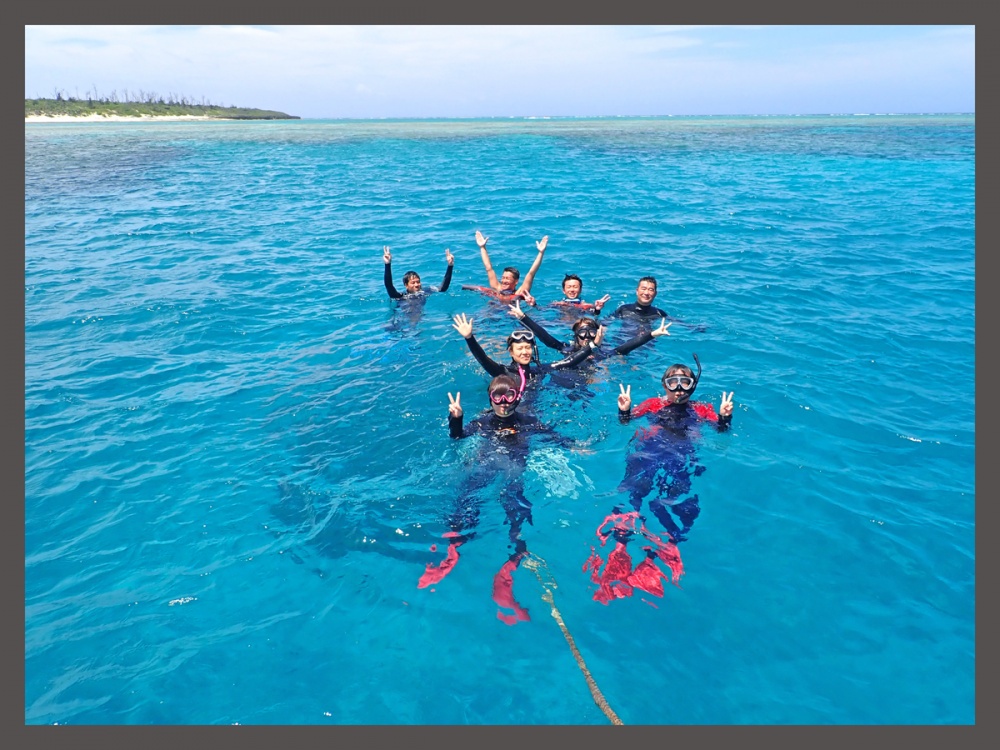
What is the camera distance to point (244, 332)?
1345 cm

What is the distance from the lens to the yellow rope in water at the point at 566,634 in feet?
17.6

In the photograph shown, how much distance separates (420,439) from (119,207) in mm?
26042

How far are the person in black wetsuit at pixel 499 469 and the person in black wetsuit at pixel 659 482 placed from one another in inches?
41.2

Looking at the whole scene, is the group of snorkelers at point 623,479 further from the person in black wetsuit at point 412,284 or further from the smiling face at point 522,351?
the person in black wetsuit at point 412,284

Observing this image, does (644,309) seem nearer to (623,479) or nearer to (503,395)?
(623,479)

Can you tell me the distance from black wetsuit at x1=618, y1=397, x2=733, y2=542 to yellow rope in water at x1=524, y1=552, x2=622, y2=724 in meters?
1.67

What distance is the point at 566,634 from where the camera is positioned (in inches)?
236

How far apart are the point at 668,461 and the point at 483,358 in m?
3.06

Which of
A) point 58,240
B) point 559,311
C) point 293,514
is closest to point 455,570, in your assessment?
point 293,514

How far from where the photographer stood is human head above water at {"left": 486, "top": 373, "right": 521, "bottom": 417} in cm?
784

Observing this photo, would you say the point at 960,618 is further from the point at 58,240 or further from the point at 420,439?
the point at 58,240

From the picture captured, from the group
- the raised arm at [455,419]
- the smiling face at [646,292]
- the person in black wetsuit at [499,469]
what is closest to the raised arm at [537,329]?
the person in black wetsuit at [499,469]

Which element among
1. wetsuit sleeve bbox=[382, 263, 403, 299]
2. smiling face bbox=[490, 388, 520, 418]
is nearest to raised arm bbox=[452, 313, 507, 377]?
smiling face bbox=[490, 388, 520, 418]

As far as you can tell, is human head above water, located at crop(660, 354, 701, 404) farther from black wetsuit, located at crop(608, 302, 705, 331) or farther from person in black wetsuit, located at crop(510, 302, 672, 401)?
black wetsuit, located at crop(608, 302, 705, 331)
